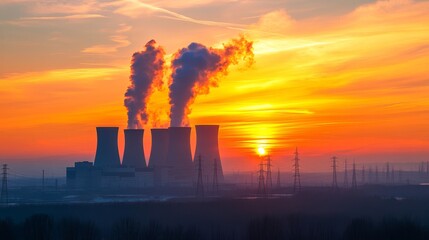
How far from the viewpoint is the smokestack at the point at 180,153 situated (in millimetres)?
51194

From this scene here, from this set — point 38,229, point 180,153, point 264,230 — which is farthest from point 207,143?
point 38,229

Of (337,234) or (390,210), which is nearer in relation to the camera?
(337,234)

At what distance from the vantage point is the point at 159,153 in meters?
56.7

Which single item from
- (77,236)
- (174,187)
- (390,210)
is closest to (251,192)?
(174,187)

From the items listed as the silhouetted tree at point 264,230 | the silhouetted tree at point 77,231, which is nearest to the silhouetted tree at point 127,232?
the silhouetted tree at point 77,231

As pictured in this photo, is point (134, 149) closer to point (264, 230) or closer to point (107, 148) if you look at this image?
point (107, 148)

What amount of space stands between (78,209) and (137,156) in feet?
38.4

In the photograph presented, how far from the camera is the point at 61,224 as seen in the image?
102 ft

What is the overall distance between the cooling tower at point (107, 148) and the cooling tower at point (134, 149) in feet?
2.10

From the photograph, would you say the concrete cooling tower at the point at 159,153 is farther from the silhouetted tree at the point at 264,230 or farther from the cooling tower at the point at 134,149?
the silhouetted tree at the point at 264,230

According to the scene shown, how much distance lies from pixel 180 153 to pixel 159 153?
15.6ft

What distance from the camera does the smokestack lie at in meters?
51.2

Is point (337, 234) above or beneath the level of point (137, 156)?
beneath

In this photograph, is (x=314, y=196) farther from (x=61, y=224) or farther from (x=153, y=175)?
(x=61, y=224)
